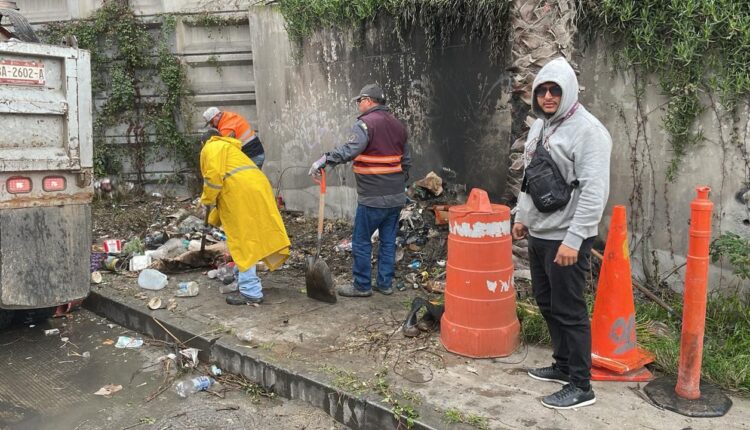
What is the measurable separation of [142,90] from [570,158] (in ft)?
24.9

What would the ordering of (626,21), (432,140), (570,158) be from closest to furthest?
(570,158) → (626,21) → (432,140)

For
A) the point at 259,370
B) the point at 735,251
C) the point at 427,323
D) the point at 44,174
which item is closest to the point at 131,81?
the point at 44,174

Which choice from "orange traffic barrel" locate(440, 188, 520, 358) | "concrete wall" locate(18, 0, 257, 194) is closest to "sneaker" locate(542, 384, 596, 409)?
"orange traffic barrel" locate(440, 188, 520, 358)

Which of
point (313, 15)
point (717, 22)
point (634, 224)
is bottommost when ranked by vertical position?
point (634, 224)

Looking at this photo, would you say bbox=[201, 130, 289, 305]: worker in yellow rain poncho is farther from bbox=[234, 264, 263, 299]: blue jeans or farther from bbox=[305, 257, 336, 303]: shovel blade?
bbox=[305, 257, 336, 303]: shovel blade

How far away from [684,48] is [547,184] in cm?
210

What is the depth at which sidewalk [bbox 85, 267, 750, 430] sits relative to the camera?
315cm

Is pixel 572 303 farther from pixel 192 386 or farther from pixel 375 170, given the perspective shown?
pixel 192 386

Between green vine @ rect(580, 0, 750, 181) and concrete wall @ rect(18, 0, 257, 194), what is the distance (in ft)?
17.1

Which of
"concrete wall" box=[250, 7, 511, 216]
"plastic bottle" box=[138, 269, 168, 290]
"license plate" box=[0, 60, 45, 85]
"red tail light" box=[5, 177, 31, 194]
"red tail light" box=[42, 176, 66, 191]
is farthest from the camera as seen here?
"concrete wall" box=[250, 7, 511, 216]

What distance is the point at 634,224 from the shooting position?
4.94 metres

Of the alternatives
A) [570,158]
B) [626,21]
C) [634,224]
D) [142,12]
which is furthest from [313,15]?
[570,158]

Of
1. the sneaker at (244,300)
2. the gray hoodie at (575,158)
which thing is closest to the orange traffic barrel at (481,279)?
the gray hoodie at (575,158)

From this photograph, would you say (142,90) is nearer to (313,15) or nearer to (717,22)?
(313,15)
